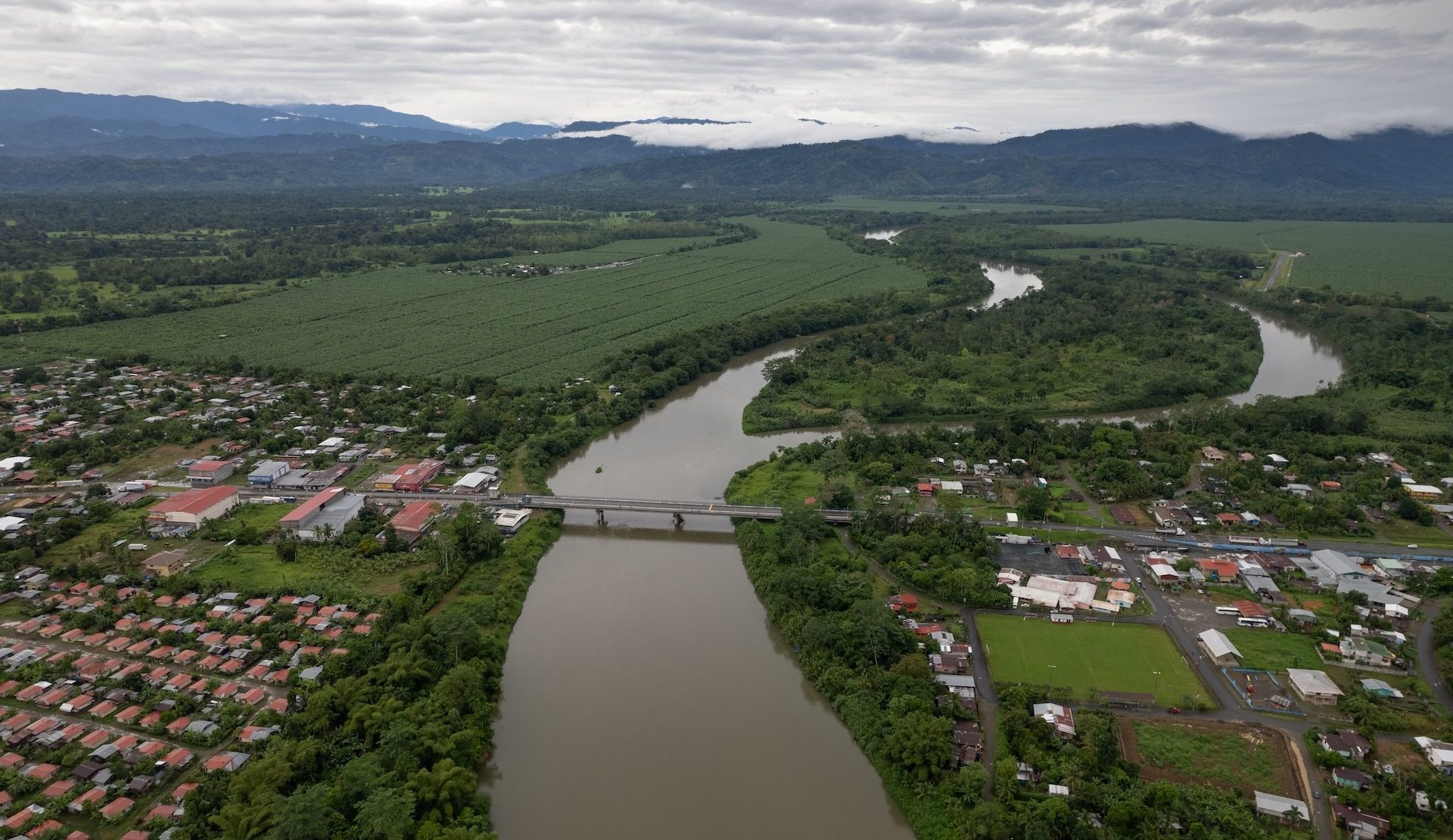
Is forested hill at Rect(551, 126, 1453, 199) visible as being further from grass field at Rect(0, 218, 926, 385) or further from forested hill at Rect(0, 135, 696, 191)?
grass field at Rect(0, 218, 926, 385)

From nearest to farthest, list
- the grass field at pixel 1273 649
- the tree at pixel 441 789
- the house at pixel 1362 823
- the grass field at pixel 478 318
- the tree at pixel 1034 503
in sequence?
the house at pixel 1362 823 < the tree at pixel 441 789 < the grass field at pixel 1273 649 < the tree at pixel 1034 503 < the grass field at pixel 478 318

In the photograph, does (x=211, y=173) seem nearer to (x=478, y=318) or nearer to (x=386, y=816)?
(x=478, y=318)

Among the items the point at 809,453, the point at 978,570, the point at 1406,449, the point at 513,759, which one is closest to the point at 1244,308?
the point at 1406,449

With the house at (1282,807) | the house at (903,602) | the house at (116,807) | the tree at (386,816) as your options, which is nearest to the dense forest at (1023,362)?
the house at (903,602)

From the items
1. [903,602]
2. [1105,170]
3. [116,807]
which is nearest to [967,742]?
[903,602]

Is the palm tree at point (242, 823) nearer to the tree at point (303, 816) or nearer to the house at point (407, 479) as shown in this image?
the tree at point (303, 816)
